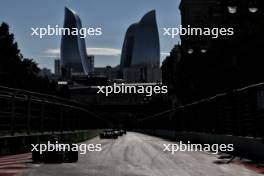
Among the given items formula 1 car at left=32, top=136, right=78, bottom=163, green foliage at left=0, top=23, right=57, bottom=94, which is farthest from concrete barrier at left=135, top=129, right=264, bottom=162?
green foliage at left=0, top=23, right=57, bottom=94

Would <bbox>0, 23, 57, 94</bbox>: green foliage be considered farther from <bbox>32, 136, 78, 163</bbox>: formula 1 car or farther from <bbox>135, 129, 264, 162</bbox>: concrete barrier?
<bbox>32, 136, 78, 163</bbox>: formula 1 car

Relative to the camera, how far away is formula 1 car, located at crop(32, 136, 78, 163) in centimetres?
2031

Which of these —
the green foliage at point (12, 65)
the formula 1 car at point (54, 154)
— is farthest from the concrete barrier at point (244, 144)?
the green foliage at point (12, 65)

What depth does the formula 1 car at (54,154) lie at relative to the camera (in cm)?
2031

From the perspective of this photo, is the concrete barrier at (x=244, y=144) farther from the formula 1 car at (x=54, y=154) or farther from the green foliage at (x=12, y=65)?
the green foliage at (x=12, y=65)

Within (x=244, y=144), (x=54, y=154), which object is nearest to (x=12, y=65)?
(x=244, y=144)

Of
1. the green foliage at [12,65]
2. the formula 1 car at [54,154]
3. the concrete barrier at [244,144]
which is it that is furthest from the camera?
the green foliage at [12,65]

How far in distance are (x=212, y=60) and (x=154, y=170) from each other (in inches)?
2226

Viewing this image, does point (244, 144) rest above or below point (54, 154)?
above

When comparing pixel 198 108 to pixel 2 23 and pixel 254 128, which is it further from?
pixel 2 23

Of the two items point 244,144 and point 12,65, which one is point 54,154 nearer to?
point 244,144

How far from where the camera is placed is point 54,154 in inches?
802

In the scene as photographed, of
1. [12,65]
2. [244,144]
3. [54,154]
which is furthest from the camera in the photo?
[12,65]

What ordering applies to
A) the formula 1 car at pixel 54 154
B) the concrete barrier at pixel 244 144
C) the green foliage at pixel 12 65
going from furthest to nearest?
the green foliage at pixel 12 65 < the concrete barrier at pixel 244 144 < the formula 1 car at pixel 54 154
